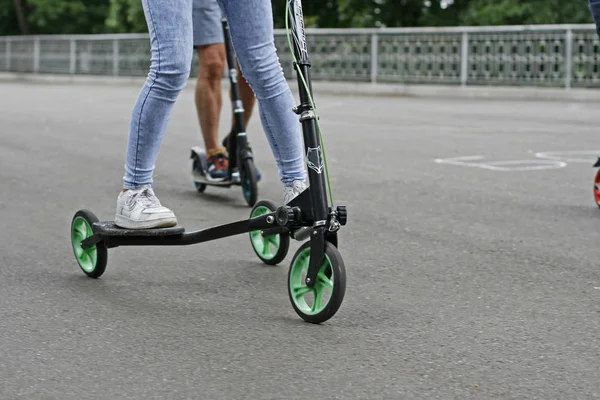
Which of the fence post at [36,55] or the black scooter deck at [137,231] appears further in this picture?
the fence post at [36,55]

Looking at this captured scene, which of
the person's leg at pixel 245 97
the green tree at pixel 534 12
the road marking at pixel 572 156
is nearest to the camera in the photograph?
the person's leg at pixel 245 97

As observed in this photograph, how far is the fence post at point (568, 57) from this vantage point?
21.0 metres

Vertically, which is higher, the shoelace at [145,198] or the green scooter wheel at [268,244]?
the shoelace at [145,198]

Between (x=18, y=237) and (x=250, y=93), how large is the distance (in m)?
1.95

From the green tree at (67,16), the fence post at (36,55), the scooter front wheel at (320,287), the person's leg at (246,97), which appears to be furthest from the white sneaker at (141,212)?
the green tree at (67,16)

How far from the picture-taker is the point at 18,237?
19.4 feet

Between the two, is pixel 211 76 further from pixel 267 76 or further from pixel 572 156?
pixel 572 156

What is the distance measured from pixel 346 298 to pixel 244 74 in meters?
0.93

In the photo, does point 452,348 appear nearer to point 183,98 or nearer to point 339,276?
point 339,276

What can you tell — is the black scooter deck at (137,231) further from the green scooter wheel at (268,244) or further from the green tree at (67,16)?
the green tree at (67,16)

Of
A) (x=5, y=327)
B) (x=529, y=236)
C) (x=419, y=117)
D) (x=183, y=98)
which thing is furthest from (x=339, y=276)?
(x=183, y=98)

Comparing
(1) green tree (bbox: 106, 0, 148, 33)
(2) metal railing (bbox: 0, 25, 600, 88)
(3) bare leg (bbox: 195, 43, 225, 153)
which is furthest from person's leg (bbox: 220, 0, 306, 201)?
(1) green tree (bbox: 106, 0, 148, 33)

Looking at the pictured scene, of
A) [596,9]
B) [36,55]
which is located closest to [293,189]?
[596,9]

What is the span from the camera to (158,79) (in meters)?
4.51
